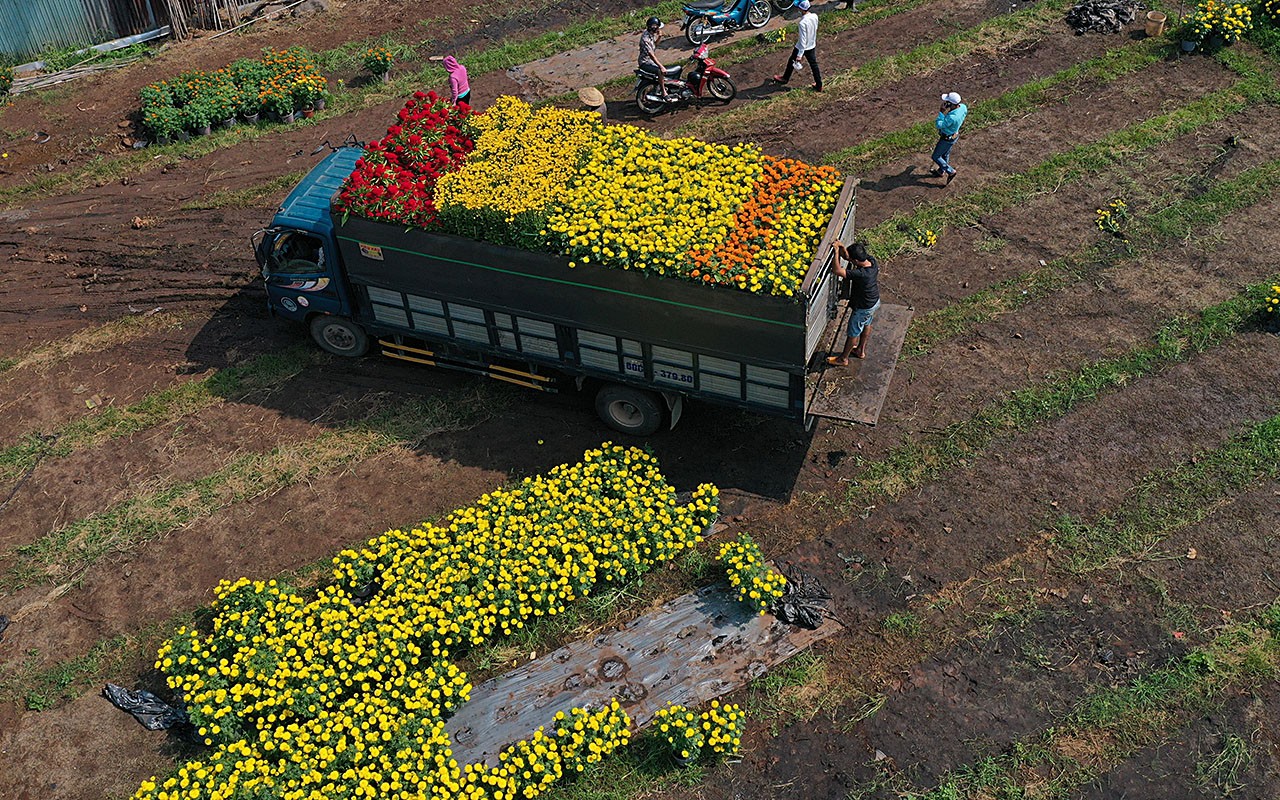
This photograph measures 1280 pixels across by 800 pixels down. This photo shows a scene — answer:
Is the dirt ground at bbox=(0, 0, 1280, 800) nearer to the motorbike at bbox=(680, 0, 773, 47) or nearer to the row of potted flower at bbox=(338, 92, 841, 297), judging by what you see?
the row of potted flower at bbox=(338, 92, 841, 297)

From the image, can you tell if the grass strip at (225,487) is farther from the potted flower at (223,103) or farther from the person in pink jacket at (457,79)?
the potted flower at (223,103)

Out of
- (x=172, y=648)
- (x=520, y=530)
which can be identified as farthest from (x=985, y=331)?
(x=172, y=648)

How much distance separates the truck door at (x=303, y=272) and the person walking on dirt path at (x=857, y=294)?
22.9 feet

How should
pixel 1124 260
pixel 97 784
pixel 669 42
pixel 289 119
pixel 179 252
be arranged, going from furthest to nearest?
pixel 669 42 < pixel 289 119 < pixel 179 252 < pixel 1124 260 < pixel 97 784

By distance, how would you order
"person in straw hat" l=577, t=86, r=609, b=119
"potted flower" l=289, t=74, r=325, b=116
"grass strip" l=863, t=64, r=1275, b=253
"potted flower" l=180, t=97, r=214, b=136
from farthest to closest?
1. "potted flower" l=289, t=74, r=325, b=116
2. "person in straw hat" l=577, t=86, r=609, b=119
3. "potted flower" l=180, t=97, r=214, b=136
4. "grass strip" l=863, t=64, r=1275, b=253

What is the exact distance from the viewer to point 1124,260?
1634 cm

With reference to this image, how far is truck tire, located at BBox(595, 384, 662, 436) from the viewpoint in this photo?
44.5 ft

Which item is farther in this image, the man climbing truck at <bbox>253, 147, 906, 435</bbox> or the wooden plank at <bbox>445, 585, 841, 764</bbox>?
the man climbing truck at <bbox>253, 147, 906, 435</bbox>

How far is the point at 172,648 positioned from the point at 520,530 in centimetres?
407

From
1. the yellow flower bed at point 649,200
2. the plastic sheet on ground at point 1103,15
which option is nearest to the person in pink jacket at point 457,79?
the yellow flower bed at point 649,200

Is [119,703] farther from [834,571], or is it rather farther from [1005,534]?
[1005,534]

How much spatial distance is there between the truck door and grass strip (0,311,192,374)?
2.68 meters

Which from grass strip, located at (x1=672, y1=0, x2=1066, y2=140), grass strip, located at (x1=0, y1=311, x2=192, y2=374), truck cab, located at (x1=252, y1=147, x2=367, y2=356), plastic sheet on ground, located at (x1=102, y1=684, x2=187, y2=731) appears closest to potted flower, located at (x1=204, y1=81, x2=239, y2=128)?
grass strip, located at (x1=0, y1=311, x2=192, y2=374)

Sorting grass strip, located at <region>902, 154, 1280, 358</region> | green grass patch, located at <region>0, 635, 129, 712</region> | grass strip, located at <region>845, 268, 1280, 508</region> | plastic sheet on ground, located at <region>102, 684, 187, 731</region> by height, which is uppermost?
grass strip, located at <region>902, 154, 1280, 358</region>
